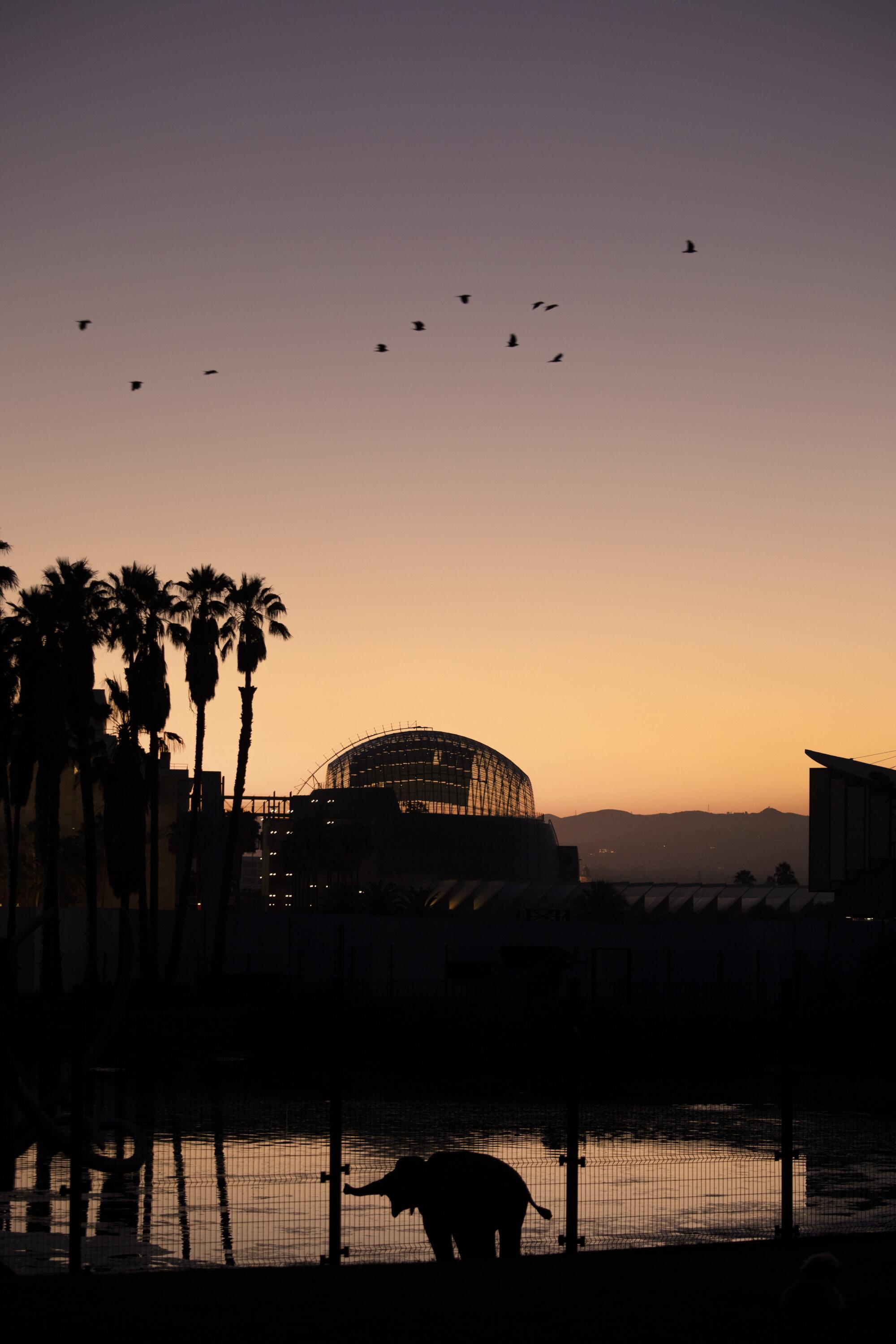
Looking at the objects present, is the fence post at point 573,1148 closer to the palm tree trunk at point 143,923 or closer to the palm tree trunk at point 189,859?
the palm tree trunk at point 143,923

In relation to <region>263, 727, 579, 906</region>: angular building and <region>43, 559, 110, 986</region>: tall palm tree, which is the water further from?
<region>263, 727, 579, 906</region>: angular building

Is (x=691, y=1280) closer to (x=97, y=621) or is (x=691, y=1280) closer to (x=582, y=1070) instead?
(x=582, y=1070)

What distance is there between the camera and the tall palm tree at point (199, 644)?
46.2m

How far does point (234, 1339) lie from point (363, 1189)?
Result: 2418 mm

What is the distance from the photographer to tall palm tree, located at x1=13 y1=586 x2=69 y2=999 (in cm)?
4016

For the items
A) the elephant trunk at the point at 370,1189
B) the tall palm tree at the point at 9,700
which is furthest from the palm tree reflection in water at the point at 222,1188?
the tall palm tree at the point at 9,700

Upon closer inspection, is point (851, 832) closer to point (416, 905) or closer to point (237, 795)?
point (416, 905)

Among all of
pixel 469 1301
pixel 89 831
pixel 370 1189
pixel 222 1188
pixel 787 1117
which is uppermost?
pixel 89 831

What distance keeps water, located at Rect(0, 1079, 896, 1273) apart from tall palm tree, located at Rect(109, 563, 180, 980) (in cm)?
2604

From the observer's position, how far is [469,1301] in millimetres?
8586

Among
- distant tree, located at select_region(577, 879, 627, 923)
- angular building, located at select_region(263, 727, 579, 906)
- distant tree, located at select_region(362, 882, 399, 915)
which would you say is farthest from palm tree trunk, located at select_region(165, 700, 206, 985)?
angular building, located at select_region(263, 727, 579, 906)

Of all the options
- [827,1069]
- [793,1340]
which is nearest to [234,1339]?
[793,1340]

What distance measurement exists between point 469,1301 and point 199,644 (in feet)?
134

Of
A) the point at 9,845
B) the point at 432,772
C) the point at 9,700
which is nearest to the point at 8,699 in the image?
the point at 9,700
